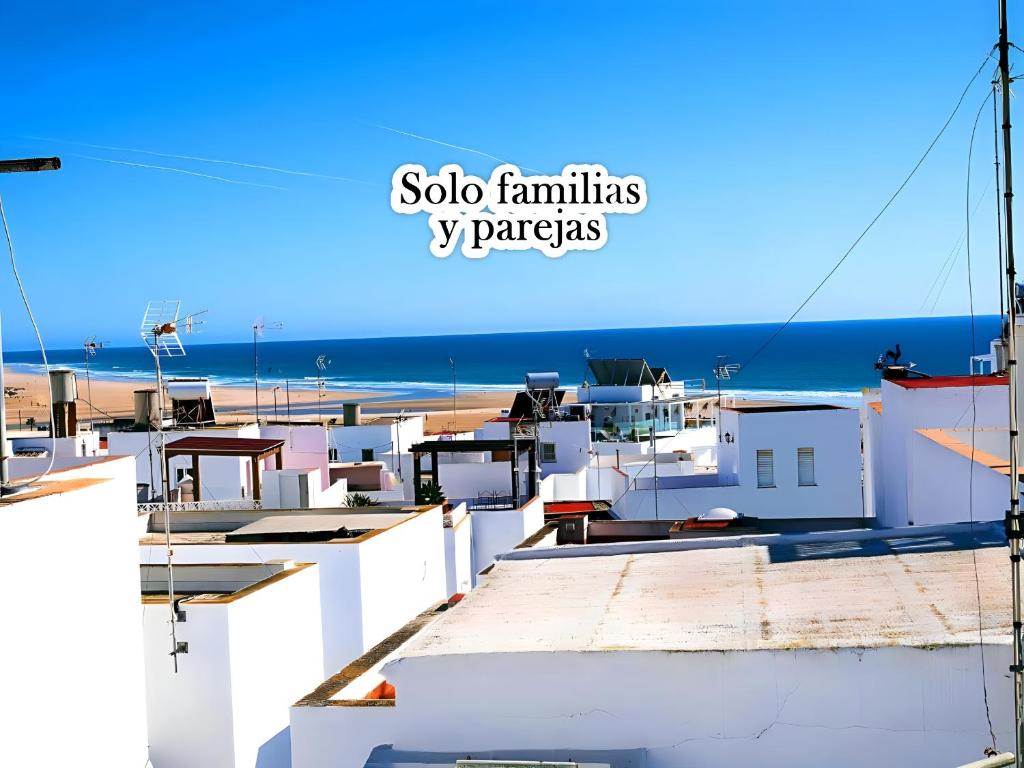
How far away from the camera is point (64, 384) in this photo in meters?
26.3

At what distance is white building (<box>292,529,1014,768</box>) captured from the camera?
6.18m

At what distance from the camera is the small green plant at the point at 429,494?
2216 centimetres

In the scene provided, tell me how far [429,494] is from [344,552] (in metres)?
9.21

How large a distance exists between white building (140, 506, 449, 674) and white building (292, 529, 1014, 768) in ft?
17.2

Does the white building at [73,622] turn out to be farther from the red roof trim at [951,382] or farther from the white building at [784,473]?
the white building at [784,473]

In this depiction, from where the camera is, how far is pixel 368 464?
3133 cm

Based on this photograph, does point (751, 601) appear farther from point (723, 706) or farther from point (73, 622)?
point (73, 622)

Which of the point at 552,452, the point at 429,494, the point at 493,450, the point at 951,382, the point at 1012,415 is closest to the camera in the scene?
the point at 1012,415

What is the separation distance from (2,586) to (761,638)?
13.6ft

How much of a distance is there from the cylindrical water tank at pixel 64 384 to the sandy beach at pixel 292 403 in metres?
42.7

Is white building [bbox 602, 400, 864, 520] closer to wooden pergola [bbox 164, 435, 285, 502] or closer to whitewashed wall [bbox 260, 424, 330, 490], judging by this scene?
wooden pergola [bbox 164, 435, 285, 502]

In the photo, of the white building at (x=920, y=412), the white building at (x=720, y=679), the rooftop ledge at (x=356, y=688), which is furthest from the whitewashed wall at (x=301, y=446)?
the white building at (x=720, y=679)

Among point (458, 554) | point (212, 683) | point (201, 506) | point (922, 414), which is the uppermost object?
point (922, 414)

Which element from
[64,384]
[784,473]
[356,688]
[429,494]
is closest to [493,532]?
[429,494]
